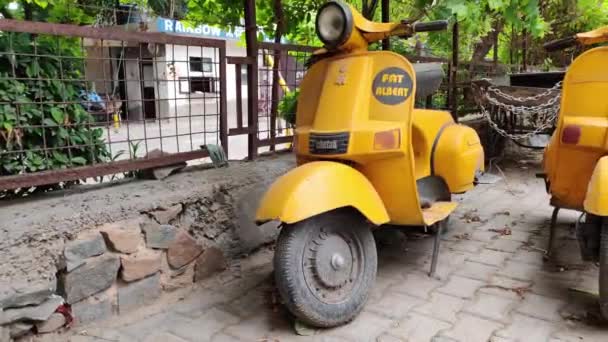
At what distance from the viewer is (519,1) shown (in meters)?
4.11

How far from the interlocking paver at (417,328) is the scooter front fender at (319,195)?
0.54 meters

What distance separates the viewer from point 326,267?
239 centimetres

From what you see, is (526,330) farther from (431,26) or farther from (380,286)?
(431,26)

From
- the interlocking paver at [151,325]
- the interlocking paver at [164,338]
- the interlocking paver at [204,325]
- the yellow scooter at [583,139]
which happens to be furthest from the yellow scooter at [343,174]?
the yellow scooter at [583,139]

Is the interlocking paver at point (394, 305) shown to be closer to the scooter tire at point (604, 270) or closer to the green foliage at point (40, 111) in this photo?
the scooter tire at point (604, 270)

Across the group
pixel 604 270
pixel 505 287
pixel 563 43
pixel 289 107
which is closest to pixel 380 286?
pixel 505 287

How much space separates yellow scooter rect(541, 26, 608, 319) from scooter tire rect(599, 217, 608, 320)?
0.06 m

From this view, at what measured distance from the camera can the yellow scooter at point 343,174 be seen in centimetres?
228

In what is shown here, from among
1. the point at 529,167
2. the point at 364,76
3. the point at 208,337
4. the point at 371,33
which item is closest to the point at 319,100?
the point at 364,76

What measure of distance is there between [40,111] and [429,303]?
236cm

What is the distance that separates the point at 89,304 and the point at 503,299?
2.27m

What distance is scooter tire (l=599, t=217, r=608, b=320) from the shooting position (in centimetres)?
227

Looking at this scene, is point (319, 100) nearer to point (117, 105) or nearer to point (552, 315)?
point (117, 105)

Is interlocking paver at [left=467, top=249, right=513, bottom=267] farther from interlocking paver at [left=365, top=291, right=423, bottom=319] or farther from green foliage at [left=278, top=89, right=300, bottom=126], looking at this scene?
green foliage at [left=278, top=89, right=300, bottom=126]
